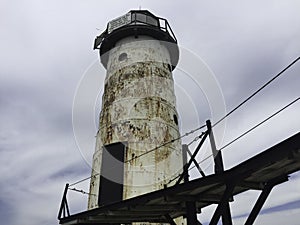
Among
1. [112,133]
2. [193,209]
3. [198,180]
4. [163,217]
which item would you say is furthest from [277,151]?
[112,133]

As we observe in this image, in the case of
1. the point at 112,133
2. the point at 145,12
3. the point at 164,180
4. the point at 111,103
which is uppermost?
the point at 145,12

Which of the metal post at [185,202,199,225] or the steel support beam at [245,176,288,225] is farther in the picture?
the metal post at [185,202,199,225]

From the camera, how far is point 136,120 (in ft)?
36.3

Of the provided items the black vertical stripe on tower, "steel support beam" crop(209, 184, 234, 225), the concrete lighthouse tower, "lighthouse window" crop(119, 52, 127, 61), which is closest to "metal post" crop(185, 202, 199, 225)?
"steel support beam" crop(209, 184, 234, 225)

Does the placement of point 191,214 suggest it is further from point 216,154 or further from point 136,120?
point 136,120

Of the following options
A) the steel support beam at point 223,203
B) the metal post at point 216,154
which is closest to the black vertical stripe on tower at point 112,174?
the metal post at point 216,154

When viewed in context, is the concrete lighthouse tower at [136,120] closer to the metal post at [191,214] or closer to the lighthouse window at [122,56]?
the lighthouse window at [122,56]

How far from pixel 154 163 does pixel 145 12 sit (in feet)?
25.8

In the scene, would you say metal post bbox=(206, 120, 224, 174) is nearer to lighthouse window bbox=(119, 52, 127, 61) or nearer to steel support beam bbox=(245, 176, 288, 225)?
steel support beam bbox=(245, 176, 288, 225)

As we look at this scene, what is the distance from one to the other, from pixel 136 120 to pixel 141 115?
0.28m

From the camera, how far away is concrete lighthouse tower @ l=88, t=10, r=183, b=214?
10.2 m

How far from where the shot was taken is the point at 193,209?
21.6ft

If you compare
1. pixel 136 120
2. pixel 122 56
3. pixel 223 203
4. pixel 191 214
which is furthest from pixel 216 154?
pixel 122 56

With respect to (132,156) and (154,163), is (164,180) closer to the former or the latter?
(154,163)
